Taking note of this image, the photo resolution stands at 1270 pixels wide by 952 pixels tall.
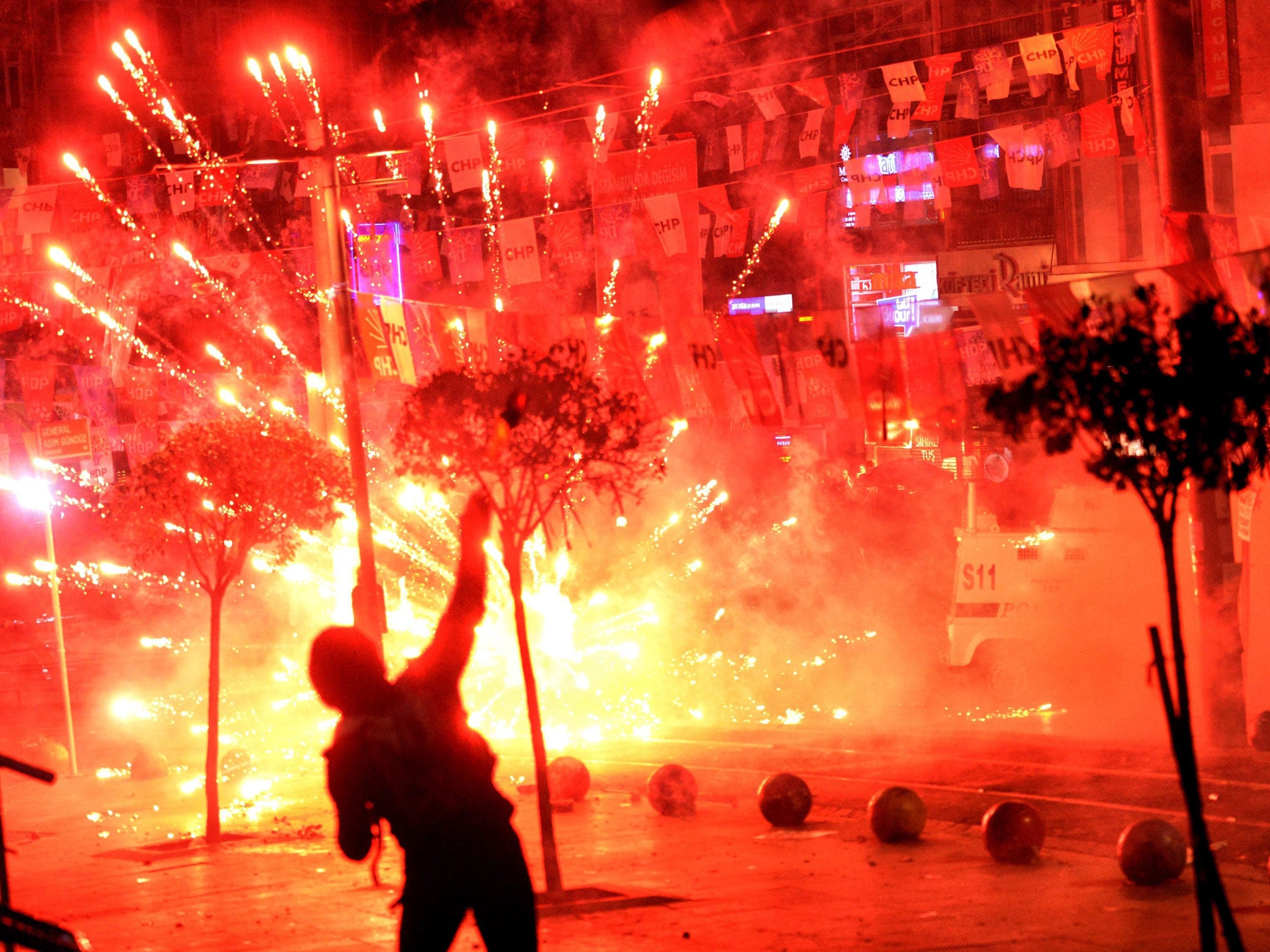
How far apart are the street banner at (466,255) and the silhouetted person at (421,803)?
58.1 ft

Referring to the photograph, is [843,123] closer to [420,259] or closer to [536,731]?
[420,259]

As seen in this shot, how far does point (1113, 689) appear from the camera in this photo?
51.2ft

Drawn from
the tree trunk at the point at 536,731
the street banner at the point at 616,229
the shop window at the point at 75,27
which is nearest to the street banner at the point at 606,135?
the street banner at the point at 616,229

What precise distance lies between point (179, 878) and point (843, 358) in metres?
7.44

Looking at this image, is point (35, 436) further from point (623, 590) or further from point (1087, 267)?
point (1087, 267)

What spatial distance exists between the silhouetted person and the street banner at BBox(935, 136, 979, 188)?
1596cm

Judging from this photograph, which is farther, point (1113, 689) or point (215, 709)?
point (1113, 689)

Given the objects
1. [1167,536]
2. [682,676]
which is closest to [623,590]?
[682,676]

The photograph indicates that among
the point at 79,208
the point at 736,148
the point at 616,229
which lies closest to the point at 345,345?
the point at 616,229

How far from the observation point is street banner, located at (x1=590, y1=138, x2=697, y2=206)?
1869 cm

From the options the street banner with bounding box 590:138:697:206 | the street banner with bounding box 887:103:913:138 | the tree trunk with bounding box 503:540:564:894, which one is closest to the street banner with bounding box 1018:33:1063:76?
the street banner with bounding box 887:103:913:138

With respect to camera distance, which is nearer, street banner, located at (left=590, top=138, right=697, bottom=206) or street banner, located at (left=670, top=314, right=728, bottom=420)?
street banner, located at (left=670, top=314, right=728, bottom=420)

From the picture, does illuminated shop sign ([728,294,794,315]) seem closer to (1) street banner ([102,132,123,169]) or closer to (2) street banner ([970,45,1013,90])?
(1) street banner ([102,132,123,169])

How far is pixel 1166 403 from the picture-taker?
482 centimetres
